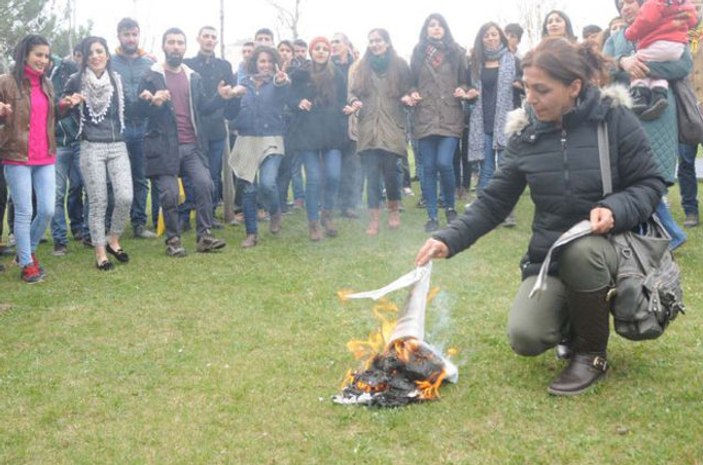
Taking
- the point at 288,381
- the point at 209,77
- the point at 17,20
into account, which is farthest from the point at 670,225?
the point at 17,20

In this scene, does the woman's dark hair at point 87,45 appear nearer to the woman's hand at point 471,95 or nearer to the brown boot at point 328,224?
the brown boot at point 328,224

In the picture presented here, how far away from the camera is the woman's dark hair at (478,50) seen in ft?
28.4

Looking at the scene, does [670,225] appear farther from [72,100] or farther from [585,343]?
[72,100]

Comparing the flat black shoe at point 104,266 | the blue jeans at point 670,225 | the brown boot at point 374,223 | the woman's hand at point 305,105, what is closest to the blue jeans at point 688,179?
the blue jeans at point 670,225

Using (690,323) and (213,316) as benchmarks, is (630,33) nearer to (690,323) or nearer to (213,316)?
(690,323)

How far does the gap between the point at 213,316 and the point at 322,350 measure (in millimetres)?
1216

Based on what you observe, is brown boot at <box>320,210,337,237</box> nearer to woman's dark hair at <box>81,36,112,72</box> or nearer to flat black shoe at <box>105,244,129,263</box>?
flat black shoe at <box>105,244,129,263</box>

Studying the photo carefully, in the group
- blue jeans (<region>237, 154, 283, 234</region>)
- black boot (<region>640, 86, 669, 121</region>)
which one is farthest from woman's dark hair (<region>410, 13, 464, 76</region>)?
black boot (<region>640, 86, 669, 121</region>)

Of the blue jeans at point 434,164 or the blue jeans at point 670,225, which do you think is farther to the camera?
the blue jeans at point 434,164

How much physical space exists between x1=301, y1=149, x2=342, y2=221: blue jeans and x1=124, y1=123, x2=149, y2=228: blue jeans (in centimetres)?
171

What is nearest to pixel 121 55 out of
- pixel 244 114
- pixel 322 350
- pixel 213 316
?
pixel 244 114

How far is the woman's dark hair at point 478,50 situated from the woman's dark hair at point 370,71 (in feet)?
2.61

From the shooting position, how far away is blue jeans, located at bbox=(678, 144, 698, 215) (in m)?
8.10

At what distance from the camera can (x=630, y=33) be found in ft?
20.5
